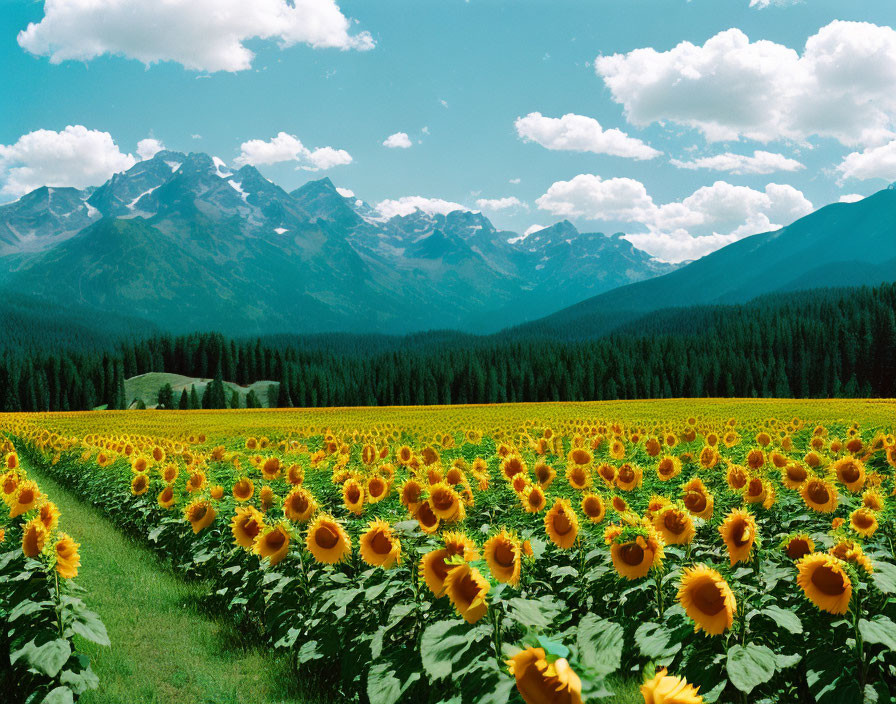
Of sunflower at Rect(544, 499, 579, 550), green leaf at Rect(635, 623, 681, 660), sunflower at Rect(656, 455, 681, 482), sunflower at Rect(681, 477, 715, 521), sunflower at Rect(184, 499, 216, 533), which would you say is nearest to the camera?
green leaf at Rect(635, 623, 681, 660)

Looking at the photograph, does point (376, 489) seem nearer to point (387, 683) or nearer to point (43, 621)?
point (387, 683)

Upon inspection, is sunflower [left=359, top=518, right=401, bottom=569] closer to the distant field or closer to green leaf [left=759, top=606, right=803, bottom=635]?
green leaf [left=759, top=606, right=803, bottom=635]

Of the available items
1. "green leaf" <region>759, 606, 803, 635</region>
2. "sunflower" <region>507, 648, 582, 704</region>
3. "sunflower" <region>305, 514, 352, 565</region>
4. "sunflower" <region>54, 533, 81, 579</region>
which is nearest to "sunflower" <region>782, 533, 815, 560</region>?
"green leaf" <region>759, 606, 803, 635</region>

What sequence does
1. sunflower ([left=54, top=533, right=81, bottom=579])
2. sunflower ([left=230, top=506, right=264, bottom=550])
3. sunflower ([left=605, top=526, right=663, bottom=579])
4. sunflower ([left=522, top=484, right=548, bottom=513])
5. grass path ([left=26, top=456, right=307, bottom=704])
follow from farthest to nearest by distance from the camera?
sunflower ([left=230, top=506, right=264, bottom=550]) < sunflower ([left=522, top=484, right=548, bottom=513]) < grass path ([left=26, top=456, right=307, bottom=704]) < sunflower ([left=54, top=533, right=81, bottom=579]) < sunflower ([left=605, top=526, right=663, bottom=579])

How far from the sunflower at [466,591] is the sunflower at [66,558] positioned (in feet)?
12.1

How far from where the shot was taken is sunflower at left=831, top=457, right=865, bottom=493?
6.55 m

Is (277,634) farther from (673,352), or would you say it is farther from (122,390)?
(673,352)

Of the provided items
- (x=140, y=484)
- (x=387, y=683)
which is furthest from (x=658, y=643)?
(x=140, y=484)

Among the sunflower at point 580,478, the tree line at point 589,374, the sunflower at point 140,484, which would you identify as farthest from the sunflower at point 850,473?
the tree line at point 589,374

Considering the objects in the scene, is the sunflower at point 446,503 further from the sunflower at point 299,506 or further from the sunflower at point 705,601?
the sunflower at point 705,601

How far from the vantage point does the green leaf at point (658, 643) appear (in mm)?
3912

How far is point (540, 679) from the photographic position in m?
2.23

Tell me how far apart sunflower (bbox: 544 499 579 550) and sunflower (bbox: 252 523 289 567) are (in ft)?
8.13

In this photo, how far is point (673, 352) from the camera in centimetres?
11138
